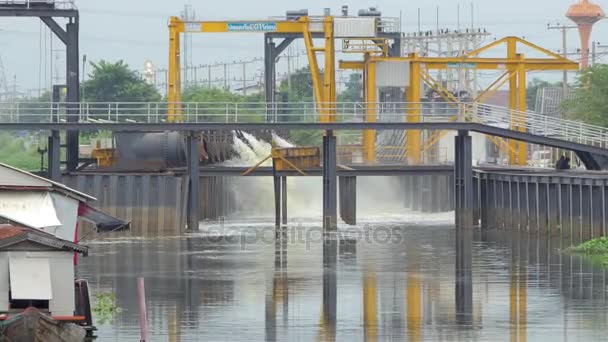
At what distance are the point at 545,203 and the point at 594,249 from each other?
12233 mm

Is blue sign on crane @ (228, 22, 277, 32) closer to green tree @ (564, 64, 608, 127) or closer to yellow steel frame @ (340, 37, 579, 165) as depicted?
yellow steel frame @ (340, 37, 579, 165)

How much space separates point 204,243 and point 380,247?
709cm

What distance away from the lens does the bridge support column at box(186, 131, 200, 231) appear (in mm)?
73375

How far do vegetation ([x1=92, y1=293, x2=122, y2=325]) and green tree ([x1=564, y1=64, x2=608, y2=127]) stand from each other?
215 feet

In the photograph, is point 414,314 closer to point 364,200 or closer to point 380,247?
point 380,247

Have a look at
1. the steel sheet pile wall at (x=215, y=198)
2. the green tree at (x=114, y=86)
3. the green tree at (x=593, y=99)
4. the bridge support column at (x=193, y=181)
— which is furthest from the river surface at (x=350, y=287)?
the green tree at (x=114, y=86)

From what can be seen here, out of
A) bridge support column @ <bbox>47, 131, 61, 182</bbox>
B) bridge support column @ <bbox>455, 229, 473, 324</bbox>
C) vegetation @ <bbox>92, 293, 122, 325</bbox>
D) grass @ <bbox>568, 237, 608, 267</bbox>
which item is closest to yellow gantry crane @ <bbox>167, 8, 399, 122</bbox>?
bridge support column @ <bbox>47, 131, 61, 182</bbox>

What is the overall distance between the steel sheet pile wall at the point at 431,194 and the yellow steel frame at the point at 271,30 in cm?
1246

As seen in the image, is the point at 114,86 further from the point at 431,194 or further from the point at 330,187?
the point at 330,187

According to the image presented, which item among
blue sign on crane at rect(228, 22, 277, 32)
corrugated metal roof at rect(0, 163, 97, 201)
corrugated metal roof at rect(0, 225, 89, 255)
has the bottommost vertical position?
corrugated metal roof at rect(0, 225, 89, 255)

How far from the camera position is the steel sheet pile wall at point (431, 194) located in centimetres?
9443

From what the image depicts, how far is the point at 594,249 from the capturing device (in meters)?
57.8

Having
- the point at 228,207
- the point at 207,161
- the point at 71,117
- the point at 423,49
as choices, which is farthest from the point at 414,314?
the point at 423,49

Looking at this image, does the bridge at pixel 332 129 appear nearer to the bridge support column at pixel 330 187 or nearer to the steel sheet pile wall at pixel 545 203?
the bridge support column at pixel 330 187
